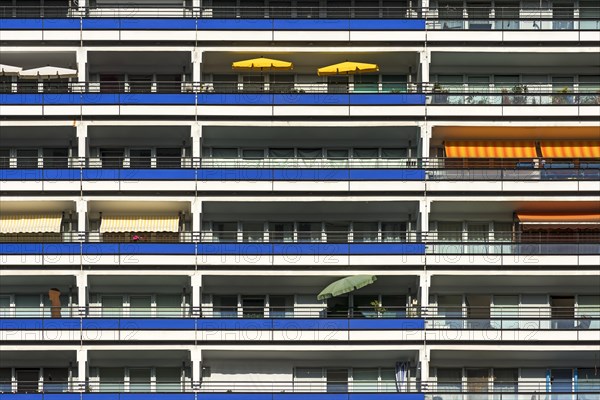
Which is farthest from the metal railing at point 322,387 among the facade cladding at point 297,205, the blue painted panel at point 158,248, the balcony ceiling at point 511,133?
the balcony ceiling at point 511,133

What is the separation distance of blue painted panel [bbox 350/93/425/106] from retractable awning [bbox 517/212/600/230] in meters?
6.94

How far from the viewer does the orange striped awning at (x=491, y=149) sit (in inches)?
2751

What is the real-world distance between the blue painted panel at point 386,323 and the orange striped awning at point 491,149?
7983 millimetres

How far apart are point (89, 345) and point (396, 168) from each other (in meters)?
15.4

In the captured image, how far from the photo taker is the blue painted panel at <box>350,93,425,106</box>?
6931 centimetres

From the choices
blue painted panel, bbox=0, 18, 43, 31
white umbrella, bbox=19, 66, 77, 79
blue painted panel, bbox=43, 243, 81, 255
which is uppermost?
blue painted panel, bbox=0, 18, 43, 31

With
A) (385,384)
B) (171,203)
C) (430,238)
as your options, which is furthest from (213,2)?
(385,384)

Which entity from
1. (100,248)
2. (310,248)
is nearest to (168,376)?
(100,248)

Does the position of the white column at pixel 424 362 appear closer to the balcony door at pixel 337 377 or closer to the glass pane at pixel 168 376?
the balcony door at pixel 337 377

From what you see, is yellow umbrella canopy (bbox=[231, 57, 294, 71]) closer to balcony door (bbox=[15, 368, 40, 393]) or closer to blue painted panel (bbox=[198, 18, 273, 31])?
blue painted panel (bbox=[198, 18, 273, 31])

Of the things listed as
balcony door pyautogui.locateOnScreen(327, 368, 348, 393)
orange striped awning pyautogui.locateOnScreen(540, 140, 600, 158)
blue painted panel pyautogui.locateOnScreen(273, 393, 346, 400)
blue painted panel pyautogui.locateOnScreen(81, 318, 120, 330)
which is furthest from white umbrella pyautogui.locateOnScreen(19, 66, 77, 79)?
orange striped awning pyautogui.locateOnScreen(540, 140, 600, 158)

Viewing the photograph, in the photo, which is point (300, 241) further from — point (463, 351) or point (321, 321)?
point (463, 351)

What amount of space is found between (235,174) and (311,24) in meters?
7.69

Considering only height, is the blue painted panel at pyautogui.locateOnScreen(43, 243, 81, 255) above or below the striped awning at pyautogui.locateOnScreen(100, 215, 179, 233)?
below
